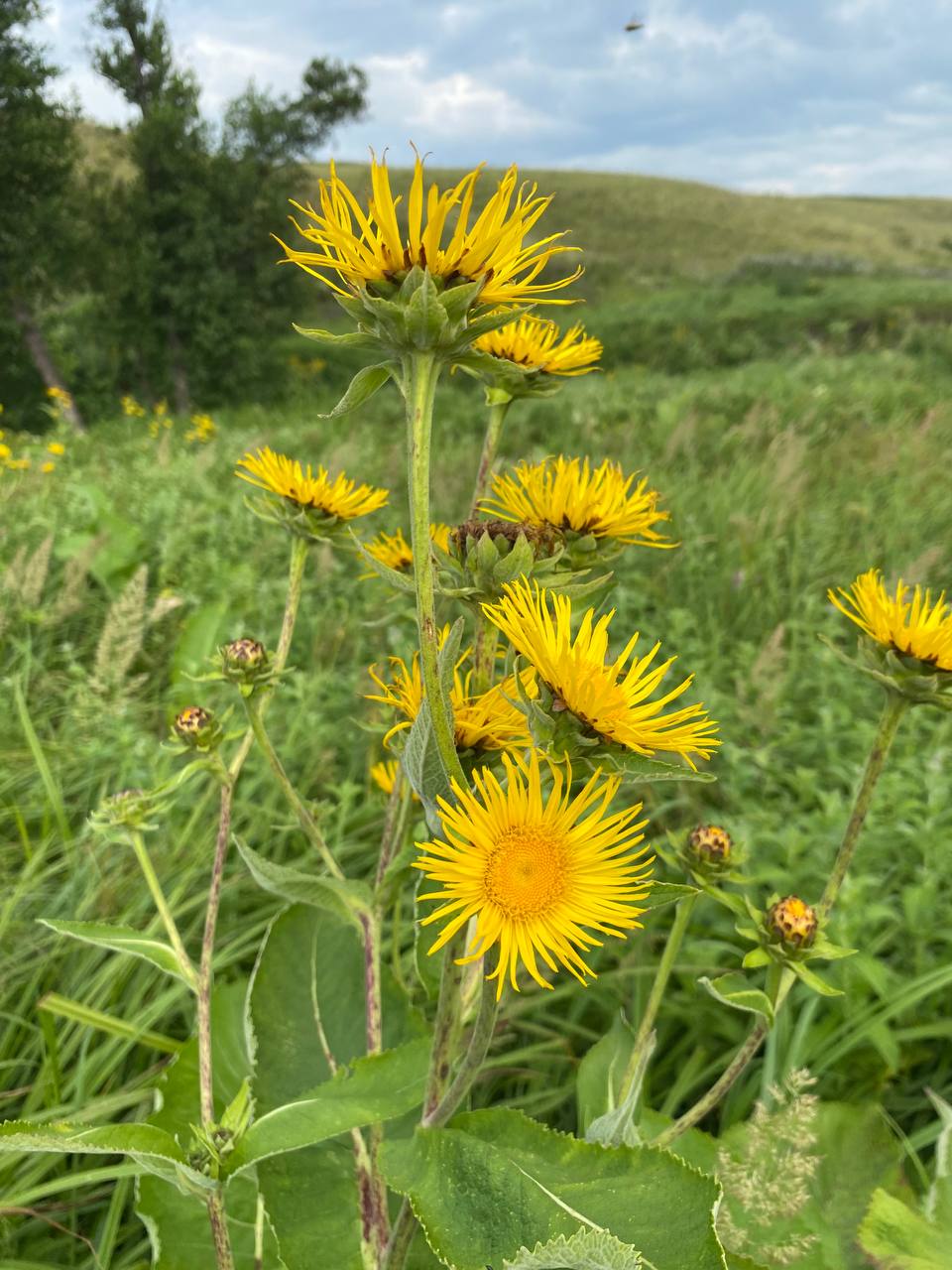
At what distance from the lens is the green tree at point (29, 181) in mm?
15445

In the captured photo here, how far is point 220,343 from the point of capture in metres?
17.9

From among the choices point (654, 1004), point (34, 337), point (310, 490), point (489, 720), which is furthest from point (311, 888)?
point (34, 337)

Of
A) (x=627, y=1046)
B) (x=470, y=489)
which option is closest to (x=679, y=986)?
(x=627, y=1046)

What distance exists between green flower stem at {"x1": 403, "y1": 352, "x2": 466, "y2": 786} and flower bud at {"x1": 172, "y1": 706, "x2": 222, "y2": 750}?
71 centimetres

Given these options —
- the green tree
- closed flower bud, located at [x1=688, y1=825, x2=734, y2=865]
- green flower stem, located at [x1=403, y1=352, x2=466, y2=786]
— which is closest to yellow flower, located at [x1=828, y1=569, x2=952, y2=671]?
closed flower bud, located at [x1=688, y1=825, x2=734, y2=865]

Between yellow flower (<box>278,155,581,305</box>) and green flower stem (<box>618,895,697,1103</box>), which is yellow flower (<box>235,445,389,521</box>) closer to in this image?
yellow flower (<box>278,155,581,305</box>)

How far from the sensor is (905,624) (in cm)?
129

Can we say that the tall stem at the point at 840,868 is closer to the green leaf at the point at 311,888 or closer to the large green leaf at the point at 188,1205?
the green leaf at the point at 311,888

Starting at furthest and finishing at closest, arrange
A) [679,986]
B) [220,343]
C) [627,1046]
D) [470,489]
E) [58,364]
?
[58,364] < [220,343] < [470,489] < [679,986] < [627,1046]

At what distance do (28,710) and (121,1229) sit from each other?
2.08 m

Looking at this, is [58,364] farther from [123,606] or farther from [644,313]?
[123,606]

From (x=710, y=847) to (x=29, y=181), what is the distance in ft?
65.8

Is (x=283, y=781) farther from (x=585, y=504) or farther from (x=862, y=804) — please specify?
(x=862, y=804)

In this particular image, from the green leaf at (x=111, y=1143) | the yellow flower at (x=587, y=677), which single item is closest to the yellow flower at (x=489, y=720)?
the yellow flower at (x=587, y=677)
